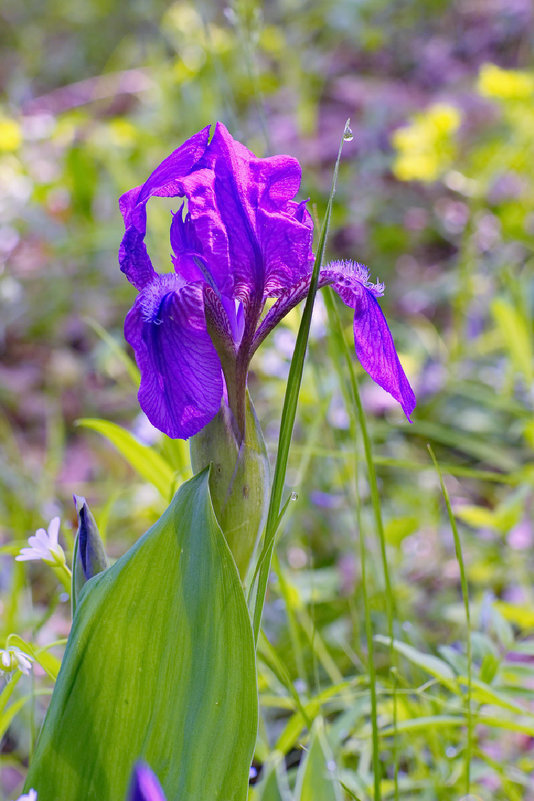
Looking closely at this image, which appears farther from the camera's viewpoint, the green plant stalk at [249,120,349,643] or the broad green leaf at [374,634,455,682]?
the broad green leaf at [374,634,455,682]

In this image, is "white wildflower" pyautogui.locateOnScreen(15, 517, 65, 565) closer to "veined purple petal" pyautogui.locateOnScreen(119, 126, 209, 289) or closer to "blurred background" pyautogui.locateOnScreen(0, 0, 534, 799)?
"blurred background" pyautogui.locateOnScreen(0, 0, 534, 799)

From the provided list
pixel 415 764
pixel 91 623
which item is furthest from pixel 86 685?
pixel 415 764

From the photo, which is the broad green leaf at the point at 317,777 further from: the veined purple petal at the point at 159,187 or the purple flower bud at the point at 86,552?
the veined purple petal at the point at 159,187

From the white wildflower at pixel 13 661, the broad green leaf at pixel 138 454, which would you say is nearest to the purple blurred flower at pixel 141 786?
the white wildflower at pixel 13 661

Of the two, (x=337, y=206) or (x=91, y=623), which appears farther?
(x=337, y=206)

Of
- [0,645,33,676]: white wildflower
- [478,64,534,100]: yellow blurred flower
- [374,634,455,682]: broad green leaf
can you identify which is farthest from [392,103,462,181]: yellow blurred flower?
[0,645,33,676]: white wildflower

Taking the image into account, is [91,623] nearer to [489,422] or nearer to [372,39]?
[489,422]
